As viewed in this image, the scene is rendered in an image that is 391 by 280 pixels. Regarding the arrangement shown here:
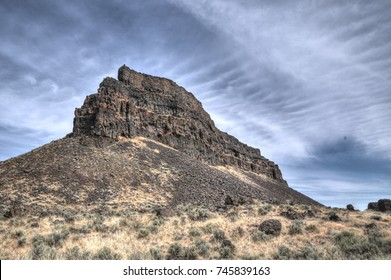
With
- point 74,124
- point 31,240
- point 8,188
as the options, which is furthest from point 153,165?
point 31,240

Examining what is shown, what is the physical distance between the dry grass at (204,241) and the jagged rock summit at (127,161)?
9.91m

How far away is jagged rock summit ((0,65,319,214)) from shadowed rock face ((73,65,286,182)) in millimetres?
185

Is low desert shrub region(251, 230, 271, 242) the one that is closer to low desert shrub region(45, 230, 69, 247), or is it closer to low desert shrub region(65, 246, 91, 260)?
low desert shrub region(65, 246, 91, 260)

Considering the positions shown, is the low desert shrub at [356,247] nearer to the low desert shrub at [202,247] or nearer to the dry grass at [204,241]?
the dry grass at [204,241]

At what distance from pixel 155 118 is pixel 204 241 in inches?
1959

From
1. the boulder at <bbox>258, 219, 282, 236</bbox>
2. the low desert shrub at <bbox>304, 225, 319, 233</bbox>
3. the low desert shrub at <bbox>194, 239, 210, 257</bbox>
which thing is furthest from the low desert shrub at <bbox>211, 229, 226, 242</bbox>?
the low desert shrub at <bbox>304, 225, 319, 233</bbox>

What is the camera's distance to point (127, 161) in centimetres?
4106

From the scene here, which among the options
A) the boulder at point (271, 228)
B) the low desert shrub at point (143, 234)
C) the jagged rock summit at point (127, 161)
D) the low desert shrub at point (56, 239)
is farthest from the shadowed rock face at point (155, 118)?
the boulder at point (271, 228)

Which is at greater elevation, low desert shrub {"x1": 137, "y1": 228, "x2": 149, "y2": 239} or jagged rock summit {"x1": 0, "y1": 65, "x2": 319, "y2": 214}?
jagged rock summit {"x1": 0, "y1": 65, "x2": 319, "y2": 214}

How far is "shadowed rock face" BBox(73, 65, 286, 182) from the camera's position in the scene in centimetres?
4829

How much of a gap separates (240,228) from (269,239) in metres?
1.84

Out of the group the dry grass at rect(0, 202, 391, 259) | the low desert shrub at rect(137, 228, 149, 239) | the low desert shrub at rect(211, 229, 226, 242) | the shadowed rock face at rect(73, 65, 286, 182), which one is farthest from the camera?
the shadowed rock face at rect(73, 65, 286, 182)

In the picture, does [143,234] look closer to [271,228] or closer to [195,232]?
[195,232]

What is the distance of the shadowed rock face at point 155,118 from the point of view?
48287 mm
